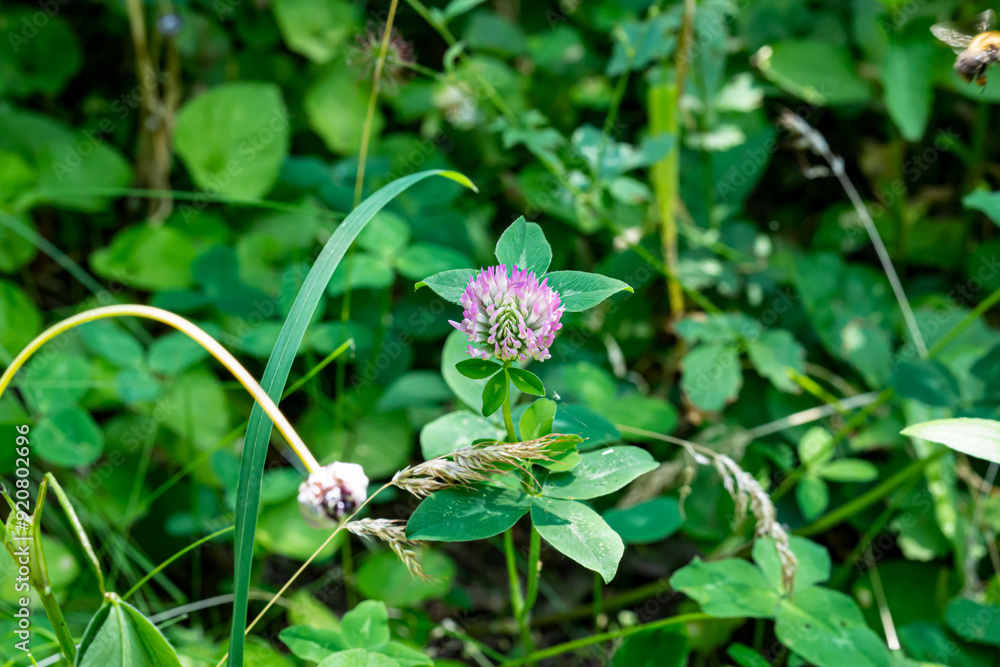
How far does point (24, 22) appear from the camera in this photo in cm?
219

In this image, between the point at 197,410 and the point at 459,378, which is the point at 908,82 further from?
the point at 197,410

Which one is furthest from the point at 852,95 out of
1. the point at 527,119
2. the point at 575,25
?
the point at 527,119

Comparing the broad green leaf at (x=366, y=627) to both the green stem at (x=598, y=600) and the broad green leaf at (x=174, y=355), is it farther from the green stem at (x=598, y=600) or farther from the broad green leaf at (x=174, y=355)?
the broad green leaf at (x=174, y=355)

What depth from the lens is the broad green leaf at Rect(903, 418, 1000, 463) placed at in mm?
818

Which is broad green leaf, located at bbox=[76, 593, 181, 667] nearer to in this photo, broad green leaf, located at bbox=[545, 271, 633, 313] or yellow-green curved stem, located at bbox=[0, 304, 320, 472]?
yellow-green curved stem, located at bbox=[0, 304, 320, 472]

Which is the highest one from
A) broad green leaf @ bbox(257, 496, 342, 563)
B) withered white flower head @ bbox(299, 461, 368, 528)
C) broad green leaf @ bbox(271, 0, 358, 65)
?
broad green leaf @ bbox(271, 0, 358, 65)

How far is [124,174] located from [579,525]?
1.83 meters

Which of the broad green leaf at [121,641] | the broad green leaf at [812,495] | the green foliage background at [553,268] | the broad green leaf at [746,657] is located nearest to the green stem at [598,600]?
the green foliage background at [553,268]

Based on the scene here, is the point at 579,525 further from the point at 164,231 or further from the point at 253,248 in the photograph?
the point at 164,231

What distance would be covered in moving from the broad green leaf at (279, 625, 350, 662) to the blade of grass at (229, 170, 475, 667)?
0.21 metres

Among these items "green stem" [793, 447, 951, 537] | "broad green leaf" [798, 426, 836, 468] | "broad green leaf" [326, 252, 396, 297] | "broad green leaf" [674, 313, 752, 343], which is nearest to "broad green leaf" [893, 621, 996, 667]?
"green stem" [793, 447, 951, 537]

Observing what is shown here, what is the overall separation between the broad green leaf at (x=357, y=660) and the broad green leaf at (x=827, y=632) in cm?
55

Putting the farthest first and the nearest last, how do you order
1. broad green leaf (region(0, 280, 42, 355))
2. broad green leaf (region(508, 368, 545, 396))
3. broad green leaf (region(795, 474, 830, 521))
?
broad green leaf (region(0, 280, 42, 355)) → broad green leaf (region(795, 474, 830, 521)) → broad green leaf (region(508, 368, 545, 396))

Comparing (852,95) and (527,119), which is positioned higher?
(527,119)
